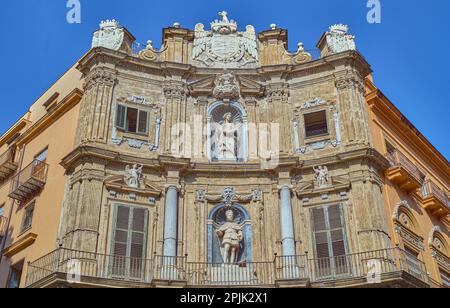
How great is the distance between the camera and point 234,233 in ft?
64.6

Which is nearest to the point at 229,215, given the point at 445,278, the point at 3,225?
the point at 445,278

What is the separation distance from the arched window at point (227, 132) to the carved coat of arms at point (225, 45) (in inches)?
71.6

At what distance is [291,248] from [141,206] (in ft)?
16.1

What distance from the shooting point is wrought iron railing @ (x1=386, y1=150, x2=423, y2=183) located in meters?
21.7

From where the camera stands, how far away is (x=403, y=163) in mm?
22391

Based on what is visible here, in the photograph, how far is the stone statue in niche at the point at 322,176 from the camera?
796 inches

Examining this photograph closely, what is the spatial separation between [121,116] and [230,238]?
569 cm

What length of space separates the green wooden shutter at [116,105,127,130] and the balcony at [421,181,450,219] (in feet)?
36.5

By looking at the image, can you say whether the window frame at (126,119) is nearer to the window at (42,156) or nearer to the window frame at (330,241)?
the window at (42,156)

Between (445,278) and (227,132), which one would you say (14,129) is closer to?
(227,132)

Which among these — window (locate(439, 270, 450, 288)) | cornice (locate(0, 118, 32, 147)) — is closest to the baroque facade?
window (locate(439, 270, 450, 288))

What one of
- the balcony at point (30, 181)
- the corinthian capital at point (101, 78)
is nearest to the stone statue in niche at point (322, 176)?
the corinthian capital at point (101, 78)
